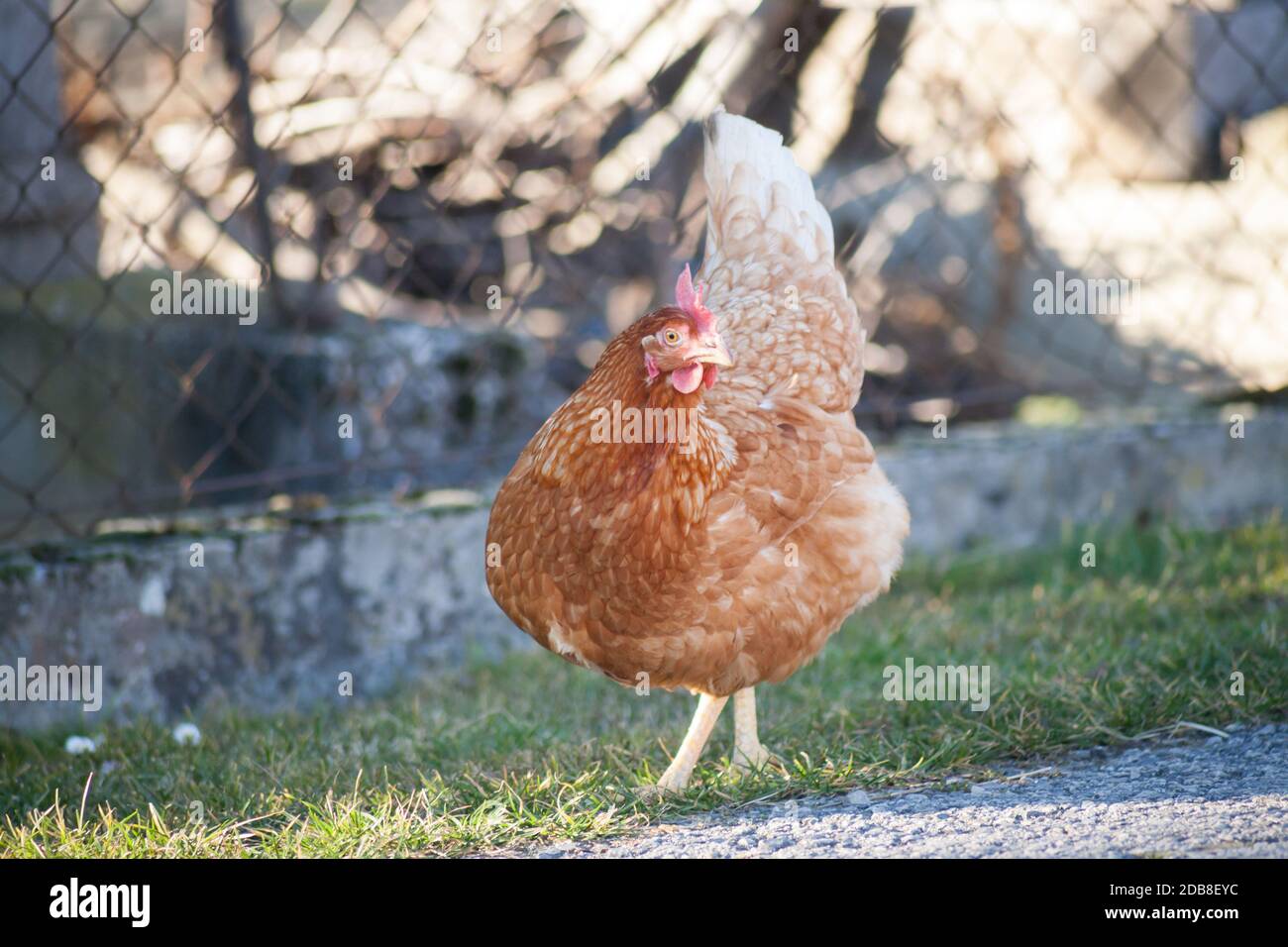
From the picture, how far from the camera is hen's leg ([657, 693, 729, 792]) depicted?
3131 millimetres

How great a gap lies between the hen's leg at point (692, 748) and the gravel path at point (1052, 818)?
0.19 metres

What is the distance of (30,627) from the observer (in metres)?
4.02

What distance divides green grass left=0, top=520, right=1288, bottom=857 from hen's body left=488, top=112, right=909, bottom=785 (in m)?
0.33

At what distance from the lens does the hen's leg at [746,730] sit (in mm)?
3295

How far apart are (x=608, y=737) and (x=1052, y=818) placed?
128cm

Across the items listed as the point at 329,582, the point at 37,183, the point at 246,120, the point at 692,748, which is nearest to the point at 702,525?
the point at 692,748

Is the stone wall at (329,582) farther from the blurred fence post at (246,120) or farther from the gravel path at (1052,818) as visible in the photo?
the gravel path at (1052,818)

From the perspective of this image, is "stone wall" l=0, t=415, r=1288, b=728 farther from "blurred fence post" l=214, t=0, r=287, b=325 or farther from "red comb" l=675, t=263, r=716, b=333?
"red comb" l=675, t=263, r=716, b=333

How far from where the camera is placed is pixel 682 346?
9.30ft

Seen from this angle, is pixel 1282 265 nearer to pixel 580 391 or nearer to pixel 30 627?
pixel 580 391

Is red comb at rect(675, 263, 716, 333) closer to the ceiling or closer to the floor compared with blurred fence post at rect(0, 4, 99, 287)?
closer to the floor

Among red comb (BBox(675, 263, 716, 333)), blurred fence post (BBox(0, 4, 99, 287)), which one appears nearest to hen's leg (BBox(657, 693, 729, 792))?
red comb (BBox(675, 263, 716, 333))

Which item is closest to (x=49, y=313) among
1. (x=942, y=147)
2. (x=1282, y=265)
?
(x=942, y=147)

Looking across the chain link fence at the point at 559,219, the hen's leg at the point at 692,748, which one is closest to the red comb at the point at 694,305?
the hen's leg at the point at 692,748
